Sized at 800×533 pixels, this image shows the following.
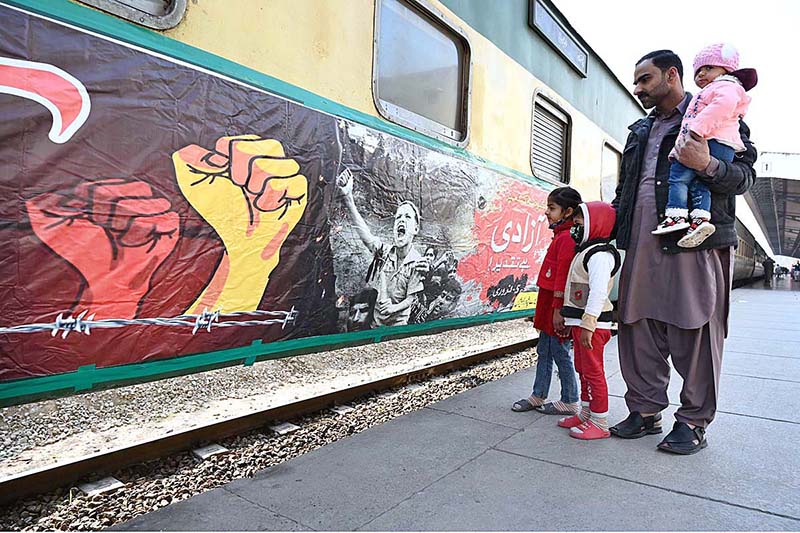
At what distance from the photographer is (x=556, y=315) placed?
286 cm

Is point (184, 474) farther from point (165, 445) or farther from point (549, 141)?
point (549, 141)

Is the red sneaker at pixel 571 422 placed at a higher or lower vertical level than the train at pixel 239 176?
lower

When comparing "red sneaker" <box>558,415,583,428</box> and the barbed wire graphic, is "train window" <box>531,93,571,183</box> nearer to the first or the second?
"red sneaker" <box>558,415,583,428</box>

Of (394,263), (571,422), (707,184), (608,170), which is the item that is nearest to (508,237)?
(394,263)

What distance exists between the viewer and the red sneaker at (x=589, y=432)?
2635mm

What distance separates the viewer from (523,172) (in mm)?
5473

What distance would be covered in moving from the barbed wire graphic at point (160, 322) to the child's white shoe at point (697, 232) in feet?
6.72

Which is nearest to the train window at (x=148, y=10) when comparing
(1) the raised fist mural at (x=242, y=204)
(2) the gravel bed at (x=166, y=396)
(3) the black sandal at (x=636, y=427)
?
(1) the raised fist mural at (x=242, y=204)

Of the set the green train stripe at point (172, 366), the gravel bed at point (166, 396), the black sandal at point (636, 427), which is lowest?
the black sandal at point (636, 427)

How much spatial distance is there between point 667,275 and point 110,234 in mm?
2454

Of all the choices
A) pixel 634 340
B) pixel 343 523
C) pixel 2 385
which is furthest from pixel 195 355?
pixel 634 340

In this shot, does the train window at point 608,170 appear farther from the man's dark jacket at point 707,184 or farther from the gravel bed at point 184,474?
the gravel bed at point 184,474

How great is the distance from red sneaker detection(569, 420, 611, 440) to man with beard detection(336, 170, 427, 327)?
5.12 ft

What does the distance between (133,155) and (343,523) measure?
5.65 feet
